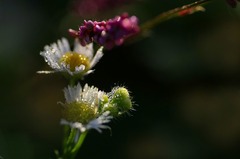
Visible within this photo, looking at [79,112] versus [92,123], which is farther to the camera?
[79,112]

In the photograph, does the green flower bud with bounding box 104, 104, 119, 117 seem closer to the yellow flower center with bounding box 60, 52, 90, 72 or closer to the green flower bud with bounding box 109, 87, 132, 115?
the green flower bud with bounding box 109, 87, 132, 115

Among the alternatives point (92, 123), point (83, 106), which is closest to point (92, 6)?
point (83, 106)

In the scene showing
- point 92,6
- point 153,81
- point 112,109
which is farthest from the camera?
point 153,81

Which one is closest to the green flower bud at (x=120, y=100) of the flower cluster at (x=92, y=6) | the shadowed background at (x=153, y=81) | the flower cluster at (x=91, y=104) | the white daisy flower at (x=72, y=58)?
the flower cluster at (x=91, y=104)

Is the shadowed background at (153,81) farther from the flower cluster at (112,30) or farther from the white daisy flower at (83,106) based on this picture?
the flower cluster at (112,30)

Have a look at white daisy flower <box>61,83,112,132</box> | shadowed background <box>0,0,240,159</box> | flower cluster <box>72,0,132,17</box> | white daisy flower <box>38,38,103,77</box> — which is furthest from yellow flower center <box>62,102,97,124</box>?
shadowed background <box>0,0,240,159</box>

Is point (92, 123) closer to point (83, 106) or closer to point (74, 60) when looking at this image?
point (83, 106)

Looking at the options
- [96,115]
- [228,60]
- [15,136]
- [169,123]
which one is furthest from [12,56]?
[96,115]
